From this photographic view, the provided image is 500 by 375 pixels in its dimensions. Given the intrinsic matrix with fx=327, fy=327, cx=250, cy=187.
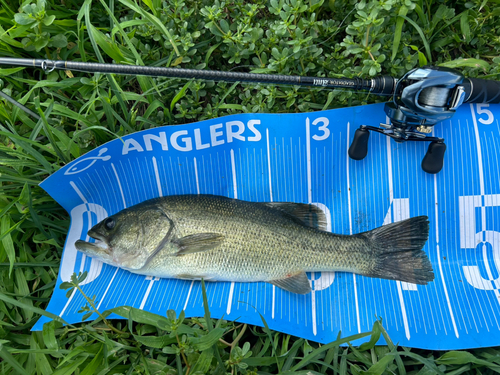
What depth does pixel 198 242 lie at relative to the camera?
2.46m

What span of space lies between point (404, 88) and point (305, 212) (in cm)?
115

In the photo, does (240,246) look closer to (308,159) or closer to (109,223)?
(308,159)

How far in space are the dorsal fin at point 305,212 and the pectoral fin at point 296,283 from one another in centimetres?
40

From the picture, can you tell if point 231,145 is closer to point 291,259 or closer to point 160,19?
point 291,259

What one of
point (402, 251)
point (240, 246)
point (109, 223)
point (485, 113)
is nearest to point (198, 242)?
point (240, 246)

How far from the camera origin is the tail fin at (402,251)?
2.54 metres

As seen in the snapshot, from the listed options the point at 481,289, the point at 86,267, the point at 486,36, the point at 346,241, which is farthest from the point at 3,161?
the point at 486,36

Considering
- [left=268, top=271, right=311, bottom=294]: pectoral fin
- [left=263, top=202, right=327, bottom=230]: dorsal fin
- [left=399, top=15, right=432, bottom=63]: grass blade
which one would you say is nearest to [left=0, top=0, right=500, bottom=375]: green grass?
[left=399, top=15, right=432, bottom=63]: grass blade

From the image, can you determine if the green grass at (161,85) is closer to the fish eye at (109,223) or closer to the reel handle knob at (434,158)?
the fish eye at (109,223)

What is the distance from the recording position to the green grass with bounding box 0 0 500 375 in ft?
7.94

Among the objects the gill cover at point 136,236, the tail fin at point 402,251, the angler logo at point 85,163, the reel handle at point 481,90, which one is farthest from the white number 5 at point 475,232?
the angler logo at point 85,163

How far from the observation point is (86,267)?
2627 mm

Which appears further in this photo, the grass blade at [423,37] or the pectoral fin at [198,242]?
the grass blade at [423,37]

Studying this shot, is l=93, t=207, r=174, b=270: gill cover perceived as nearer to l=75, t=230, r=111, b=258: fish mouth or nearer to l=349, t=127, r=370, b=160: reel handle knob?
l=75, t=230, r=111, b=258: fish mouth
